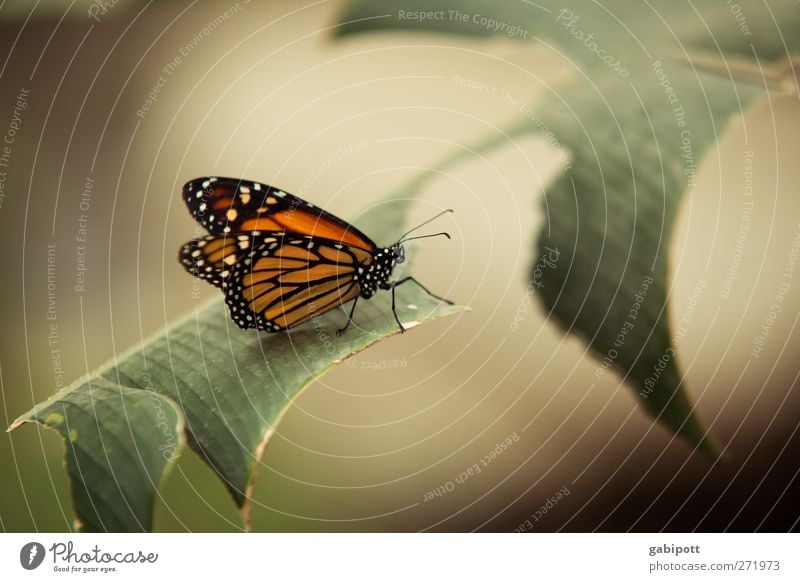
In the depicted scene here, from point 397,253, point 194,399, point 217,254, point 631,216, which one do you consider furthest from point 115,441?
point 631,216

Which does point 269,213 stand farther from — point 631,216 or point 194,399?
point 631,216

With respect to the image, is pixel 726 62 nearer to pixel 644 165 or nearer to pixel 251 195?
pixel 644 165

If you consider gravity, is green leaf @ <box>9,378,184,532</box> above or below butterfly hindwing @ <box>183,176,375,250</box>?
below

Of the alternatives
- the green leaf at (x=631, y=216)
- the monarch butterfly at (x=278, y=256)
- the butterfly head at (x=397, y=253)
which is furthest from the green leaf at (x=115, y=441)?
the green leaf at (x=631, y=216)

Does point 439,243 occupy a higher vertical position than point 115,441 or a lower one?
higher

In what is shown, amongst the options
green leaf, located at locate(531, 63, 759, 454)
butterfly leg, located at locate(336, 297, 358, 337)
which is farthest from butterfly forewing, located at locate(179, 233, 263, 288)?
green leaf, located at locate(531, 63, 759, 454)

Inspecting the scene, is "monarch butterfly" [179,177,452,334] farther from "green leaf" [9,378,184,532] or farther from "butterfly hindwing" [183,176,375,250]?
"green leaf" [9,378,184,532]
